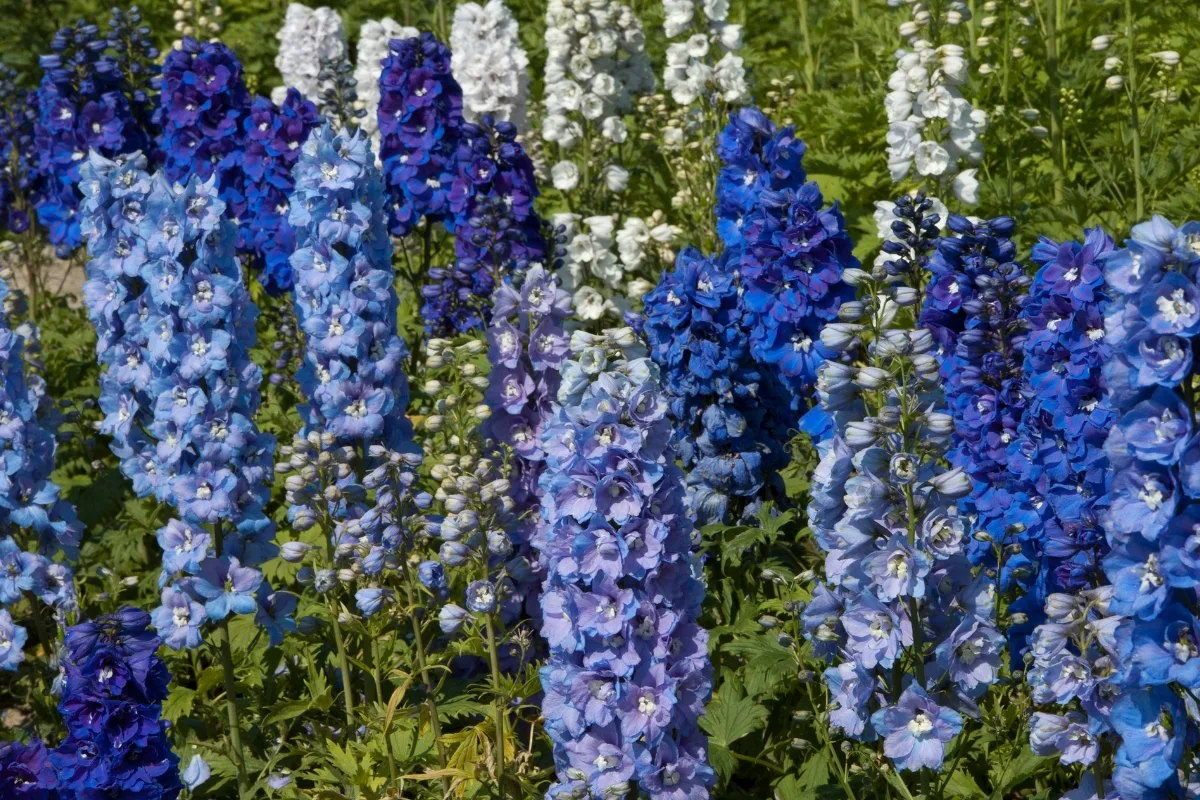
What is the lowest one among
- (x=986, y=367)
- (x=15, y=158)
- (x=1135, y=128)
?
(x=986, y=367)

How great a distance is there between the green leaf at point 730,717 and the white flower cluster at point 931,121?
260 centimetres

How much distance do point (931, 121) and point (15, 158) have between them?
521cm

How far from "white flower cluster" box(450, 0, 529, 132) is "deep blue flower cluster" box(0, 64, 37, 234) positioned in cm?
251

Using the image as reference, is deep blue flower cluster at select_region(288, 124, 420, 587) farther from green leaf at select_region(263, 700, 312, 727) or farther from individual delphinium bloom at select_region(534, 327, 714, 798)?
individual delphinium bloom at select_region(534, 327, 714, 798)

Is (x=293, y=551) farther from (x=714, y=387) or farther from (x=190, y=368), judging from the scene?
(x=714, y=387)

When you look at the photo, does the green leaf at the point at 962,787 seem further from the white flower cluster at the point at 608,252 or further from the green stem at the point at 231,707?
the white flower cluster at the point at 608,252

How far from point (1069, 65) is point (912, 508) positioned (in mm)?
4219

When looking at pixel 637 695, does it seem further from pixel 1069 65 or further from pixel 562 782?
pixel 1069 65

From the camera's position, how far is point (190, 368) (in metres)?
4.39

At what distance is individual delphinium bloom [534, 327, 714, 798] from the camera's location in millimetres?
3590

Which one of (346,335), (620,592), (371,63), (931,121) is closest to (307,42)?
(371,63)

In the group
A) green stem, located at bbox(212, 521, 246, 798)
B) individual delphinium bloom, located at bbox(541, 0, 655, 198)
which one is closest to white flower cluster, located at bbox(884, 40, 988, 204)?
individual delphinium bloom, located at bbox(541, 0, 655, 198)

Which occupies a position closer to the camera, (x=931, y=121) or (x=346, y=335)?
(x=346, y=335)

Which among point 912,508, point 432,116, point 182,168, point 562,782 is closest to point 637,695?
point 562,782
